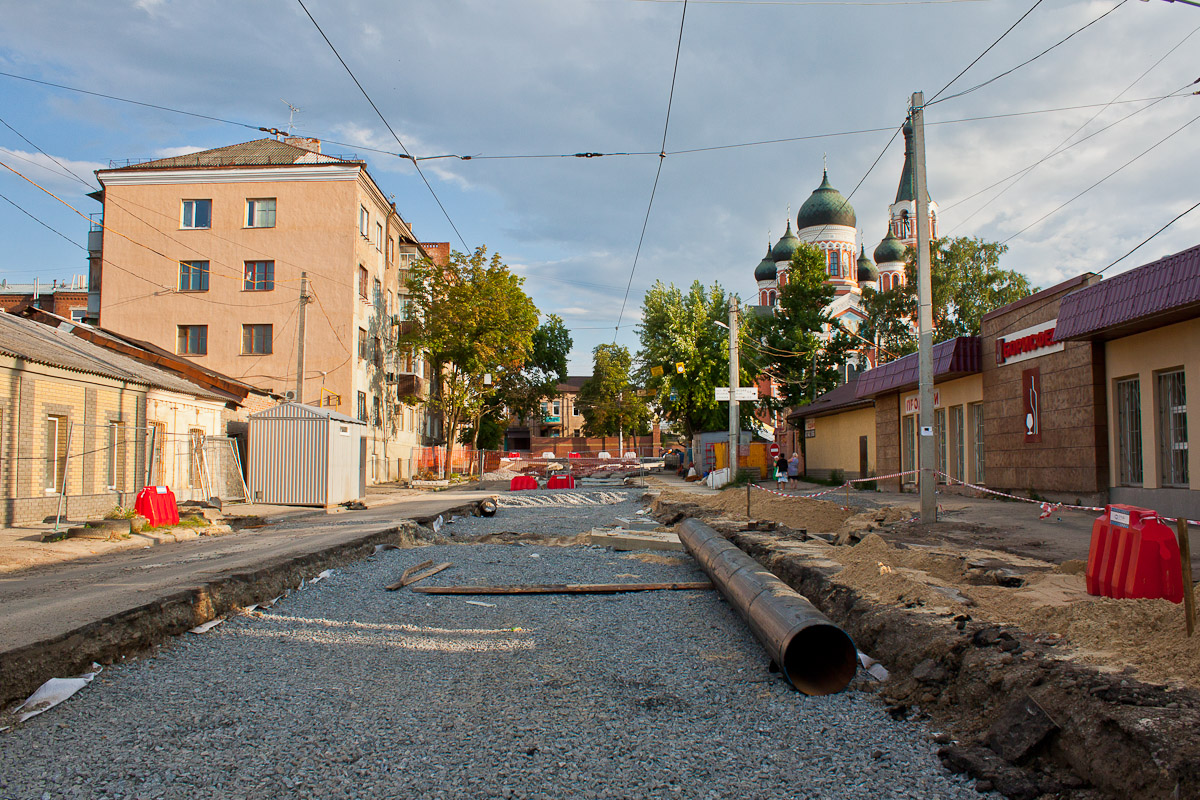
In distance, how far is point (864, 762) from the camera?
391 centimetres

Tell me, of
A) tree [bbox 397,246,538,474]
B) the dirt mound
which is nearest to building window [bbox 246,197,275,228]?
tree [bbox 397,246,538,474]

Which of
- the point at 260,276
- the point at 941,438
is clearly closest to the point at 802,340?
the point at 941,438

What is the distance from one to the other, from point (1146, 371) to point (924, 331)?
3573 mm

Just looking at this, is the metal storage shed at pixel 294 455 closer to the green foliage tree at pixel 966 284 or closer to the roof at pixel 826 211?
the green foliage tree at pixel 966 284

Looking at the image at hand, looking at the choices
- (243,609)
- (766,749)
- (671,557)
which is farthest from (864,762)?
(671,557)

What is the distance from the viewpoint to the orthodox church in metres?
64.6

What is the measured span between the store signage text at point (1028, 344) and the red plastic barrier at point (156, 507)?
1626 cm

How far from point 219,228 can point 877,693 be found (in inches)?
1332

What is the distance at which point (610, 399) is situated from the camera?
243 feet

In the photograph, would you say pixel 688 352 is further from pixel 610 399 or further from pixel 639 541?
pixel 610 399

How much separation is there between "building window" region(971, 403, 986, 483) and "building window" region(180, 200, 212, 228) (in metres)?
29.4

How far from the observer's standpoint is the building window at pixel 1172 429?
12.4 meters

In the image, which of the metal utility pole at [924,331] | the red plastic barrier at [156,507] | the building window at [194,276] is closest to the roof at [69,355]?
the red plastic barrier at [156,507]

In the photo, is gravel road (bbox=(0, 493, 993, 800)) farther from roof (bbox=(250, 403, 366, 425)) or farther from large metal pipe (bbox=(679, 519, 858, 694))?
roof (bbox=(250, 403, 366, 425))
